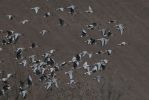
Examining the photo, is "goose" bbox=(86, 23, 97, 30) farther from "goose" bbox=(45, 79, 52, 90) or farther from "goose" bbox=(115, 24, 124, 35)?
"goose" bbox=(45, 79, 52, 90)

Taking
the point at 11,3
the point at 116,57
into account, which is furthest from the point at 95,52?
the point at 11,3

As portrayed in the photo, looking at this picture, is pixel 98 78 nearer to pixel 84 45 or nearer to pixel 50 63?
pixel 50 63

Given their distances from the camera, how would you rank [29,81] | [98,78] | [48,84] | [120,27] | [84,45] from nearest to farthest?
[29,81]
[48,84]
[98,78]
[84,45]
[120,27]

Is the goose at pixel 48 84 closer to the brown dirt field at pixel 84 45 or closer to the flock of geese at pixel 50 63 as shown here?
the flock of geese at pixel 50 63

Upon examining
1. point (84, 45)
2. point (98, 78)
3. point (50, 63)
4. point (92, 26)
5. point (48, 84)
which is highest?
point (50, 63)

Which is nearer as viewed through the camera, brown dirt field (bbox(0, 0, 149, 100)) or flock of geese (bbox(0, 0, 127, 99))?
flock of geese (bbox(0, 0, 127, 99))

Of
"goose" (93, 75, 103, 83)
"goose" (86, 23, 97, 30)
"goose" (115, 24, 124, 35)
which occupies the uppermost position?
"goose" (86, 23, 97, 30)

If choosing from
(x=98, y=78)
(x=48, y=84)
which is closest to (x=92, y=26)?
(x=98, y=78)

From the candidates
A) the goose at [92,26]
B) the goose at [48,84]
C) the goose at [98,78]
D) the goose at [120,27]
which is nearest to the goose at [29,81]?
the goose at [48,84]

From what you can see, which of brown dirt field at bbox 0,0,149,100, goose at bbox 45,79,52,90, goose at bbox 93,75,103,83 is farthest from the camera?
goose at bbox 93,75,103,83

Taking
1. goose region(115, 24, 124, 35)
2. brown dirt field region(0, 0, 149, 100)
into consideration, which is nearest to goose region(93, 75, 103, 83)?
brown dirt field region(0, 0, 149, 100)
